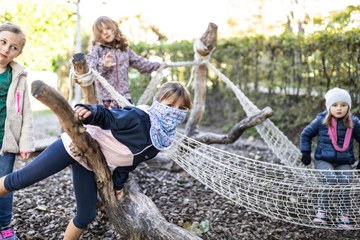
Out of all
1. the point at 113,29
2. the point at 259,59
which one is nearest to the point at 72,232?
the point at 113,29

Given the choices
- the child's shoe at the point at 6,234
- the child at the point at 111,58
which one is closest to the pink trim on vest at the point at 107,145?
the child's shoe at the point at 6,234

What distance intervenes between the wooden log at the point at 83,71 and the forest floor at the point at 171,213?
0.75 metres

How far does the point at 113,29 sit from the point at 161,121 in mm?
1231

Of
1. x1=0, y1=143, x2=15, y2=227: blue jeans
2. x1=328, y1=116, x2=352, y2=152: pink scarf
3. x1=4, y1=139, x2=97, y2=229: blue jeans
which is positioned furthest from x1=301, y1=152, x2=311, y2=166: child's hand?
x1=0, y1=143, x2=15, y2=227: blue jeans

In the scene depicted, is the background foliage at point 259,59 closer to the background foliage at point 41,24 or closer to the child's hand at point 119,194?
the background foliage at point 41,24

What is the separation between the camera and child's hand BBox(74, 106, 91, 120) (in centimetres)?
165

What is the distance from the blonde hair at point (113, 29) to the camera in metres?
2.86

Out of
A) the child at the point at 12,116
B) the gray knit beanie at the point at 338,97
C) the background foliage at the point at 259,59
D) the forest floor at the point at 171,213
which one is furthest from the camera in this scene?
the background foliage at the point at 259,59

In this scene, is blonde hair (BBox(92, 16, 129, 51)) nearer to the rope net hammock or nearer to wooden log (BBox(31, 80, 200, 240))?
the rope net hammock

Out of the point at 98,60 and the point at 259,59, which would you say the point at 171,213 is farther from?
the point at 259,59

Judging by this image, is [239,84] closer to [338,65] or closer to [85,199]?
[338,65]

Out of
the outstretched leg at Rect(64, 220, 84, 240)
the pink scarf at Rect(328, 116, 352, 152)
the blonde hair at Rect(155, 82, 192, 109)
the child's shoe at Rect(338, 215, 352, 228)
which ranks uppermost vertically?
the blonde hair at Rect(155, 82, 192, 109)

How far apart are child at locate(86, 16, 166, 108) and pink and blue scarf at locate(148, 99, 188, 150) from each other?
3.16ft

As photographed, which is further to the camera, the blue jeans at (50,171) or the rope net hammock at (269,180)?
the rope net hammock at (269,180)
